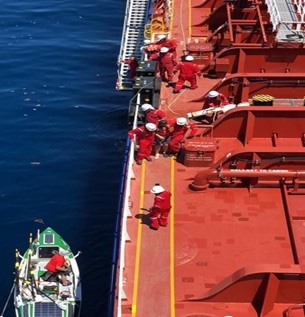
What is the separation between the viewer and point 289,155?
15242 millimetres

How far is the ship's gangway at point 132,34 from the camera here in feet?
76.0

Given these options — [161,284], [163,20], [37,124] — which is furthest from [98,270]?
[163,20]

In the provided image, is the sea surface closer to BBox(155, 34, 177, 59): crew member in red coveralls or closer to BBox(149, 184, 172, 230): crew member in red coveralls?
BBox(149, 184, 172, 230): crew member in red coveralls

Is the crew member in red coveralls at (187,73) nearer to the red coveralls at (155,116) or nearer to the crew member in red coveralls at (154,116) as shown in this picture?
the crew member in red coveralls at (154,116)

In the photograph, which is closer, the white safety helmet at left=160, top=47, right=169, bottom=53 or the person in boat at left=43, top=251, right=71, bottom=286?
the person in boat at left=43, top=251, right=71, bottom=286

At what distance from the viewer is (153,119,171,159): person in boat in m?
16.2

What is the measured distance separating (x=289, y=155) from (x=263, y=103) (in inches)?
99.0

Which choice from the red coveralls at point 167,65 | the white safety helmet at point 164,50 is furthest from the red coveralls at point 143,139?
the white safety helmet at point 164,50

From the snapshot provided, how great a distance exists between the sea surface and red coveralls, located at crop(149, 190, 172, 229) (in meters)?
4.03

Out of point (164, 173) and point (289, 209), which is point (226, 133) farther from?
point (289, 209)

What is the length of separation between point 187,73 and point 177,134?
153 inches

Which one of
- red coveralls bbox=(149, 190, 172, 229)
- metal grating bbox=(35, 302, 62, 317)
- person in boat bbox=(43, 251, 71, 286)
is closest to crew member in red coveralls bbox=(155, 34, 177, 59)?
red coveralls bbox=(149, 190, 172, 229)

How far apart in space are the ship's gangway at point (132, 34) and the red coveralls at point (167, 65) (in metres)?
3.22

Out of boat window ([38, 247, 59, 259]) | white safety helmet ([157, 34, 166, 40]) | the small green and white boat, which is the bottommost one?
the small green and white boat
